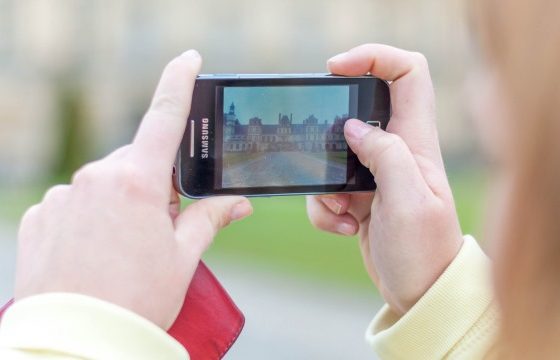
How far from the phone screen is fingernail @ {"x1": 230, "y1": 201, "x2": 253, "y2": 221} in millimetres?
93

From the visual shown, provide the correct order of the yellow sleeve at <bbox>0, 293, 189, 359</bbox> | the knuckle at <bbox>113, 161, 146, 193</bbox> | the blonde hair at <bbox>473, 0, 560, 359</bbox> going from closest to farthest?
the blonde hair at <bbox>473, 0, 560, 359</bbox> < the yellow sleeve at <bbox>0, 293, 189, 359</bbox> < the knuckle at <bbox>113, 161, 146, 193</bbox>

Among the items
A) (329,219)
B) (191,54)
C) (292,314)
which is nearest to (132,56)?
(292,314)

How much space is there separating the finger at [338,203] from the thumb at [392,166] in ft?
0.36

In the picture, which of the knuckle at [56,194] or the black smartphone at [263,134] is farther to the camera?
the black smartphone at [263,134]

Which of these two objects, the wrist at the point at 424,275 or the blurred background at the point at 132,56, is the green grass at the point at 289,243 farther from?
the wrist at the point at 424,275

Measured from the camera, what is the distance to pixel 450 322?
1.03m

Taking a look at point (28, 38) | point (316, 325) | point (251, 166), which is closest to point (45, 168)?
point (28, 38)

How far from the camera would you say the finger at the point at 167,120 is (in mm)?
858

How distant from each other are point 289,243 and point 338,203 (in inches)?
240

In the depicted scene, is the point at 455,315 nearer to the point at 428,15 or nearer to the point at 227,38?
the point at 227,38

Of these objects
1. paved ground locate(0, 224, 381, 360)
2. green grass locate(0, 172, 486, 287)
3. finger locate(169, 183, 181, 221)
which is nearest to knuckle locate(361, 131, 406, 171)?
finger locate(169, 183, 181, 221)

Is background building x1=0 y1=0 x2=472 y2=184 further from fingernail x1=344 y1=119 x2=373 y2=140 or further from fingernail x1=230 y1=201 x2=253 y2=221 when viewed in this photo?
fingernail x1=230 y1=201 x2=253 y2=221

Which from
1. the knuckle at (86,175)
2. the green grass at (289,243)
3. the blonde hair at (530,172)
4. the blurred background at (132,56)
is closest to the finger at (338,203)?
the knuckle at (86,175)

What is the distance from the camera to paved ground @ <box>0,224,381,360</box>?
462cm
